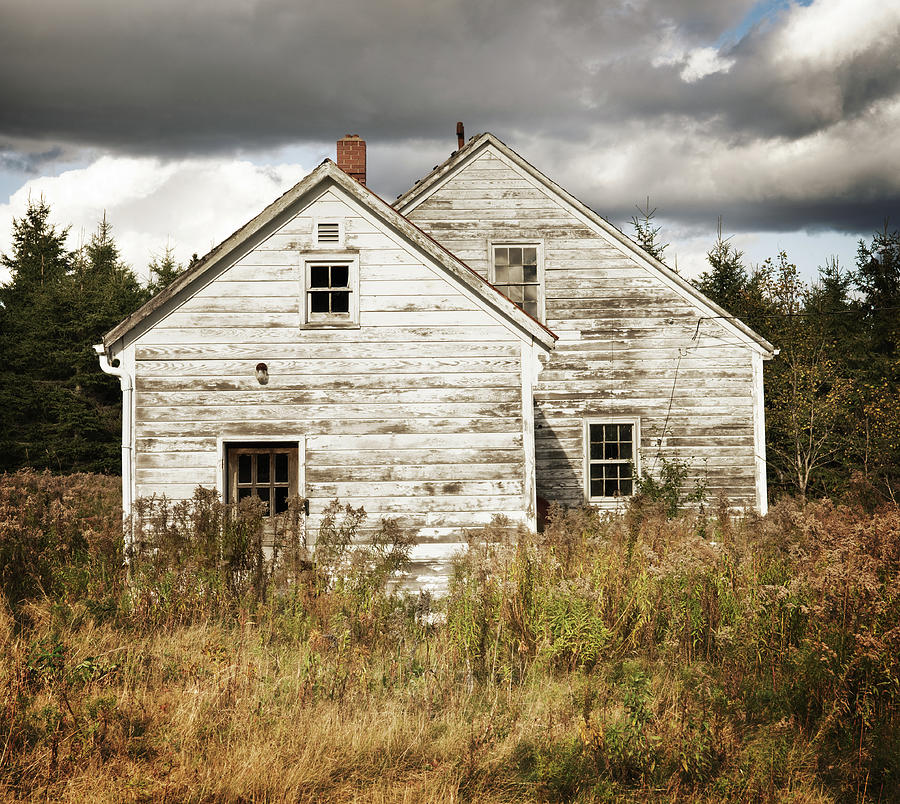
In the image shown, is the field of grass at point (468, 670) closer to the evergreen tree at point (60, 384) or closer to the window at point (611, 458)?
the window at point (611, 458)

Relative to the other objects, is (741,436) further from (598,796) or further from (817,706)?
(598,796)

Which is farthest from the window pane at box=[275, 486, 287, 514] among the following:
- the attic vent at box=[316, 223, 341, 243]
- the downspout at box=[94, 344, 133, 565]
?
the attic vent at box=[316, 223, 341, 243]

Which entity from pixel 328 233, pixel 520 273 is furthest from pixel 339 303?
pixel 520 273

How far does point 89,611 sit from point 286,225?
227 inches

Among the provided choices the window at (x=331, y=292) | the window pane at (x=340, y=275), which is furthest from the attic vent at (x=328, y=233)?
the window pane at (x=340, y=275)

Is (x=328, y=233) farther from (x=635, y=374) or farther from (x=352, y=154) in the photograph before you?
(x=635, y=374)

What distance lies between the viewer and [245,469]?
10.2m

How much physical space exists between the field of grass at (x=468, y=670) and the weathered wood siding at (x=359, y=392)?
2150 millimetres

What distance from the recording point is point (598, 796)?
427 centimetres

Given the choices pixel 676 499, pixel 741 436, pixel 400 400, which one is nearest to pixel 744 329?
pixel 741 436

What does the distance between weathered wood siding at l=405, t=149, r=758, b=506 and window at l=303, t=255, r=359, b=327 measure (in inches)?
207

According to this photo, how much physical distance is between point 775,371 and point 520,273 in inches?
487

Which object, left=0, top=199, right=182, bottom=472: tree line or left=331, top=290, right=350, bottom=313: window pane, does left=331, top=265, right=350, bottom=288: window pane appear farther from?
left=0, top=199, right=182, bottom=472: tree line

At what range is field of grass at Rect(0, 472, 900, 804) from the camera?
4.36 metres
